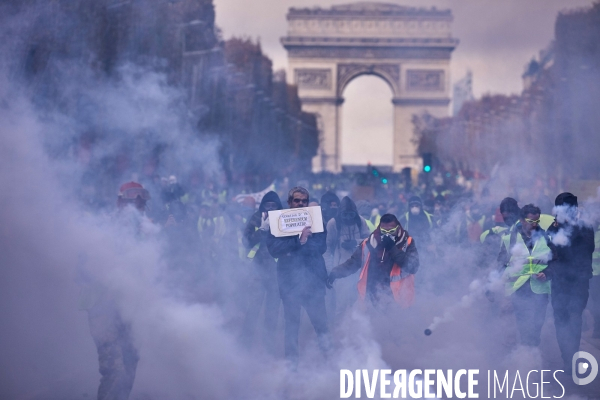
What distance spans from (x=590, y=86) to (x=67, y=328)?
79.8 feet

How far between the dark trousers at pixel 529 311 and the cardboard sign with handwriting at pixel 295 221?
150 centimetres

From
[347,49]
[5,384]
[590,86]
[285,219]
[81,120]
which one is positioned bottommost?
[5,384]

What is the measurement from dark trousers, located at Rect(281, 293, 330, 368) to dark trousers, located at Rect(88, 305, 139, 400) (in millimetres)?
1102

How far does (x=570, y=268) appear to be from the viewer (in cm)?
634

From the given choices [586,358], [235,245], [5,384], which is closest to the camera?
[5,384]

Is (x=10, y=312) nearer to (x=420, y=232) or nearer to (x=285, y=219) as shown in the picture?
(x=285, y=219)

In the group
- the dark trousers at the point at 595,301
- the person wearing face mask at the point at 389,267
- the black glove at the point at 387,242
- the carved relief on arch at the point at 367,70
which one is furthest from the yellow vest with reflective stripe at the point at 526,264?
the carved relief on arch at the point at 367,70

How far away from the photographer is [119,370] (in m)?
5.60

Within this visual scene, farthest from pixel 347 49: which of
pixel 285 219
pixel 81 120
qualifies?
pixel 285 219

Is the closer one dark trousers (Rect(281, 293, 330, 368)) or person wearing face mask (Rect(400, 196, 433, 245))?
dark trousers (Rect(281, 293, 330, 368))

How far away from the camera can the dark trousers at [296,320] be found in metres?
6.22

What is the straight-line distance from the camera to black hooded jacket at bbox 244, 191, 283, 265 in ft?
23.2

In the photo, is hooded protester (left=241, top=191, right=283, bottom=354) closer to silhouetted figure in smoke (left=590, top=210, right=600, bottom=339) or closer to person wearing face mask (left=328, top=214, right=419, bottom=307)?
person wearing face mask (left=328, top=214, right=419, bottom=307)

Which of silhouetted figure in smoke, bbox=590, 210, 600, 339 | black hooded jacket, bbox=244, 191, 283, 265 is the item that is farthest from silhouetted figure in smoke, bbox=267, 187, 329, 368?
silhouetted figure in smoke, bbox=590, 210, 600, 339
